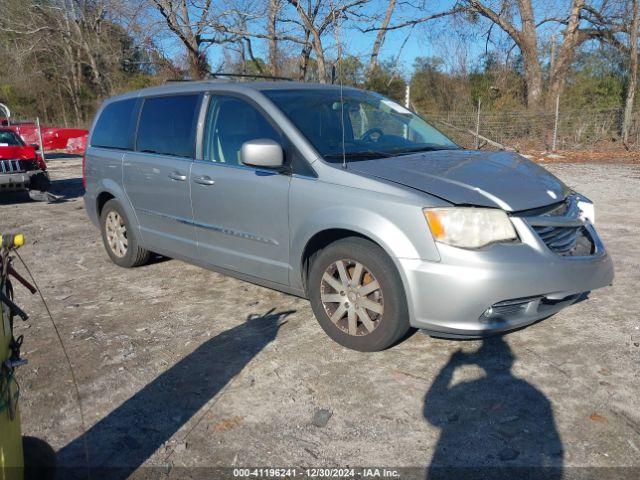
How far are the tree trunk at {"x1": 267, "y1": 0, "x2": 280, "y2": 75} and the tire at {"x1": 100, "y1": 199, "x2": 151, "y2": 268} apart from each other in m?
9.61

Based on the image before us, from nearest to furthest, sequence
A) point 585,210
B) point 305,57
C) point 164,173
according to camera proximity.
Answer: point 585,210 → point 164,173 → point 305,57

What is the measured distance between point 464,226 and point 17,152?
965cm

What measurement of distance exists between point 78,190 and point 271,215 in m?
9.24

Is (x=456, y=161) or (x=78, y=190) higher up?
(x=456, y=161)

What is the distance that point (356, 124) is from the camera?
432 cm

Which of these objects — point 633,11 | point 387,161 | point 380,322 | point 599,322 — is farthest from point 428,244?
point 633,11

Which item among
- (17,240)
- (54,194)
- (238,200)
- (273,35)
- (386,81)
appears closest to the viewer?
(17,240)

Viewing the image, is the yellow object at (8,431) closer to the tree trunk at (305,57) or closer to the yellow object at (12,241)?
the yellow object at (12,241)

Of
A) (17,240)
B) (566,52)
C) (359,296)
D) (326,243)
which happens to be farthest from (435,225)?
(566,52)

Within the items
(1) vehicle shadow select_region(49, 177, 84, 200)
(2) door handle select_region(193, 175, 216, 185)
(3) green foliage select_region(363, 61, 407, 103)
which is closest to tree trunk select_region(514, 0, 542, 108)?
(3) green foliage select_region(363, 61, 407, 103)

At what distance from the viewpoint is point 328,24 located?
44.3 feet

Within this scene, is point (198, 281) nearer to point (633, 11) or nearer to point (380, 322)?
point (380, 322)

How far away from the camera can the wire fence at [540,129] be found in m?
17.5

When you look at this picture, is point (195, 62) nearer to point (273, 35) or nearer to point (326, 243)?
point (273, 35)
